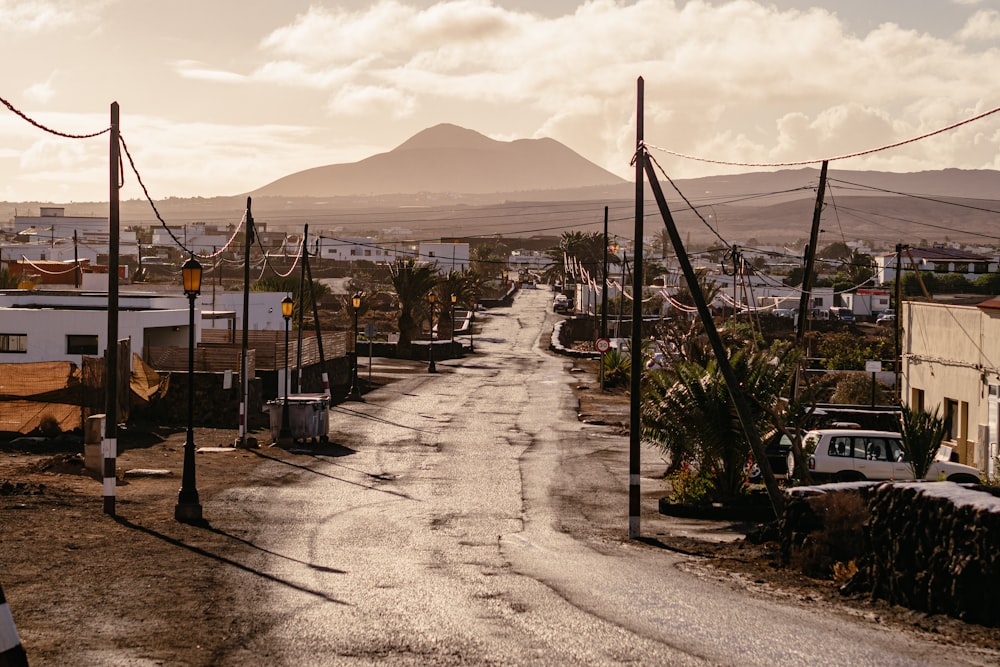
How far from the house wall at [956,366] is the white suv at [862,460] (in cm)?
267

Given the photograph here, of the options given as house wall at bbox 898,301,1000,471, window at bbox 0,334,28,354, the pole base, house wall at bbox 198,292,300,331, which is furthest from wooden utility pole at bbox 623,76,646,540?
house wall at bbox 198,292,300,331

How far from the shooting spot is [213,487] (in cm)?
2467

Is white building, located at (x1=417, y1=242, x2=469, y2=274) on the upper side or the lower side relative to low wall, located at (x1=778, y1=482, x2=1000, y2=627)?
upper

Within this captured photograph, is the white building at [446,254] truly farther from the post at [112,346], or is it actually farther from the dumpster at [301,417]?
the post at [112,346]

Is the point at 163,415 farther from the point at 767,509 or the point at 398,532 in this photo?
the point at 767,509

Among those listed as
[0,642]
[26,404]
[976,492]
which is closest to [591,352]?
[26,404]

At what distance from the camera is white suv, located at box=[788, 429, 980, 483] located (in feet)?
85.9

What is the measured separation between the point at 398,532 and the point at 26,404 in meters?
14.2

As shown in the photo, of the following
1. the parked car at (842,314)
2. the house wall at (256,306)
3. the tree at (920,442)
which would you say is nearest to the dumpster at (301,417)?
the tree at (920,442)

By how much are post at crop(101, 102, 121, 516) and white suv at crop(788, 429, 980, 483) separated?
1556 centimetres

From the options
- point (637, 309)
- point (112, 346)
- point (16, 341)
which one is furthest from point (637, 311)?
point (16, 341)

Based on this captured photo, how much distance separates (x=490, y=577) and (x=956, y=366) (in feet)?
69.2

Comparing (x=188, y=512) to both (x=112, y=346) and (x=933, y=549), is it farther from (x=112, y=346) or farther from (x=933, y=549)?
(x=933, y=549)

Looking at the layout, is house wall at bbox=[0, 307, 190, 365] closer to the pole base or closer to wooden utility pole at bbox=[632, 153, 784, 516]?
the pole base
